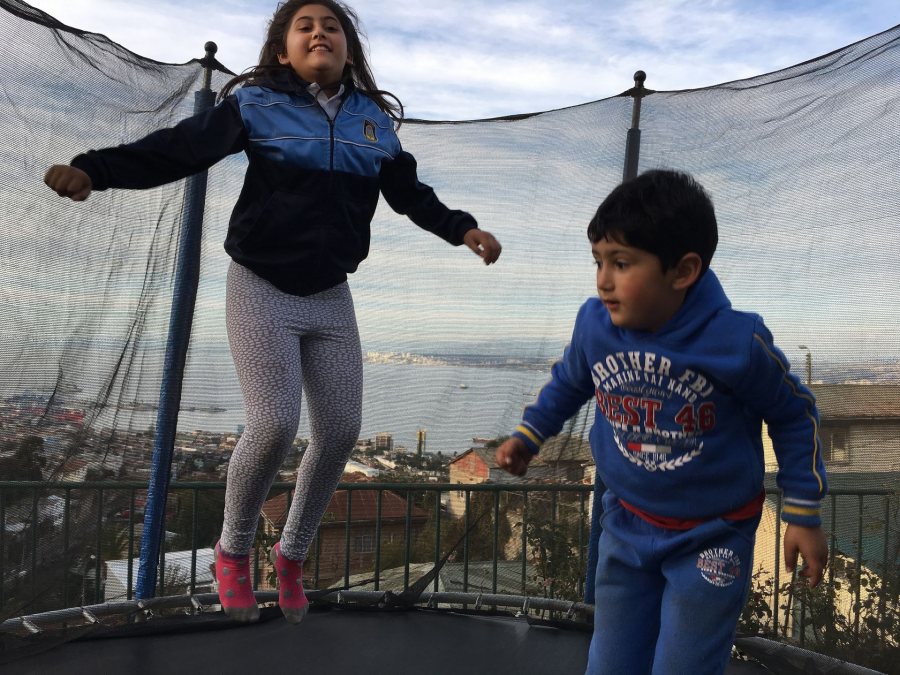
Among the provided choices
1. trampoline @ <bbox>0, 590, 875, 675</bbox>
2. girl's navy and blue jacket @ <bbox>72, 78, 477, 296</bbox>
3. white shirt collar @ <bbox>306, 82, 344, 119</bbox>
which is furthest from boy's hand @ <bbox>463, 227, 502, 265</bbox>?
trampoline @ <bbox>0, 590, 875, 675</bbox>

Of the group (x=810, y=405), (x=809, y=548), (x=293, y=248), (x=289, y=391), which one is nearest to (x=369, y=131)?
(x=293, y=248)

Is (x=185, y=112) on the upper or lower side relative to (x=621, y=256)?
upper

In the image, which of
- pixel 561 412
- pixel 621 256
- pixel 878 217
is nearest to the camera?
pixel 621 256

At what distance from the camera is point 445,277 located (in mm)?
2492

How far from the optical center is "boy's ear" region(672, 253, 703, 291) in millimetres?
1231

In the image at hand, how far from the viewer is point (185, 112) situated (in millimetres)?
2219

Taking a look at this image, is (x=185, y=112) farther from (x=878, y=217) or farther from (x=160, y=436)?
(x=878, y=217)

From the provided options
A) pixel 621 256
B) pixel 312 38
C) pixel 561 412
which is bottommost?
pixel 561 412

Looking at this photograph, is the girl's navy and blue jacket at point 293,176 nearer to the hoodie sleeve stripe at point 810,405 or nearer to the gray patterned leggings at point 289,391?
the gray patterned leggings at point 289,391

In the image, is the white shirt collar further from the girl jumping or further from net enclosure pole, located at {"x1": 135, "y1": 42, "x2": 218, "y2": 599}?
net enclosure pole, located at {"x1": 135, "y1": 42, "x2": 218, "y2": 599}

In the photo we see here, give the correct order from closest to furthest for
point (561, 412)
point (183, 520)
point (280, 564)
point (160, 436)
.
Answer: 1. point (561, 412)
2. point (280, 564)
3. point (160, 436)
4. point (183, 520)

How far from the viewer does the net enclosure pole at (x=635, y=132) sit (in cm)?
242

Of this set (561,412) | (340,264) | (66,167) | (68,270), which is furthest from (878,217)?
(68,270)

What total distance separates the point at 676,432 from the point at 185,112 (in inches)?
62.8
